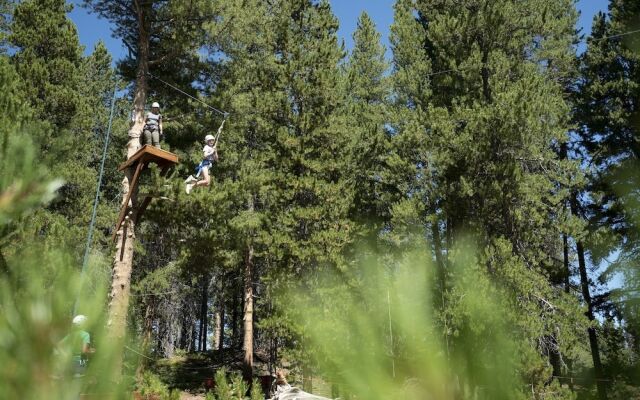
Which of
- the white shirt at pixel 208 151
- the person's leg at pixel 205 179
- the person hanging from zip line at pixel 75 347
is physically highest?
the white shirt at pixel 208 151

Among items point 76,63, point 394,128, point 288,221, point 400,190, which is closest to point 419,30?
point 394,128

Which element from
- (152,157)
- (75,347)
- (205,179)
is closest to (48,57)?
(205,179)

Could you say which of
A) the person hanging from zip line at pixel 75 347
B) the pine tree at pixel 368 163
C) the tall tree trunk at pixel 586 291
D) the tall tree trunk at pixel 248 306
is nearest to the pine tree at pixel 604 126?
the tall tree trunk at pixel 586 291

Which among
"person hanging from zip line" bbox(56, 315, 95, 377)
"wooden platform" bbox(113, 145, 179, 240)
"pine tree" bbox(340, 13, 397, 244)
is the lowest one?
"person hanging from zip line" bbox(56, 315, 95, 377)

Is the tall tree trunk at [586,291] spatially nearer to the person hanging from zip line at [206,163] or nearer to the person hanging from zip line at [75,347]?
the person hanging from zip line at [206,163]

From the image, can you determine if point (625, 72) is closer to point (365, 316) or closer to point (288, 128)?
point (288, 128)

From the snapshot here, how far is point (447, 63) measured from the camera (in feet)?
45.5

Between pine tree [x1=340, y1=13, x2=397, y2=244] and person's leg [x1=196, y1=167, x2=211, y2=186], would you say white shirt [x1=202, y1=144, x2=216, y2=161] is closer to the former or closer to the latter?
person's leg [x1=196, y1=167, x2=211, y2=186]

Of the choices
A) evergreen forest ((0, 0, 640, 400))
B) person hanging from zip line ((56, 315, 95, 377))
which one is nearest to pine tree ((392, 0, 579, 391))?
evergreen forest ((0, 0, 640, 400))

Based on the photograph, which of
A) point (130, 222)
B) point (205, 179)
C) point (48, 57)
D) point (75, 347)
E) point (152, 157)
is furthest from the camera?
point (48, 57)

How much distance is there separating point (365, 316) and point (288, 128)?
14807mm

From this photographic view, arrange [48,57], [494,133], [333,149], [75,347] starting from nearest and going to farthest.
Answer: [75,347]
[494,133]
[48,57]
[333,149]

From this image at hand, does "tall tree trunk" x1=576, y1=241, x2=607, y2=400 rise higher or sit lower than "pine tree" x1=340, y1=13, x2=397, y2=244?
lower

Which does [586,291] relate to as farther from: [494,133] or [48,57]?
[48,57]
